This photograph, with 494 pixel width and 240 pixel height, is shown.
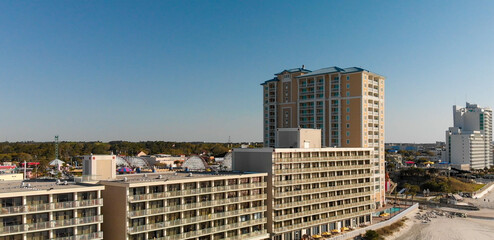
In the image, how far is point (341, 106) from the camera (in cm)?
11431

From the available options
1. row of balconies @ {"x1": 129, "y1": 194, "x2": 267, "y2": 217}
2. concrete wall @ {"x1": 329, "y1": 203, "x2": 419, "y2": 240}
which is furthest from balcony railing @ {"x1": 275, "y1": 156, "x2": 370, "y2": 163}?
concrete wall @ {"x1": 329, "y1": 203, "x2": 419, "y2": 240}

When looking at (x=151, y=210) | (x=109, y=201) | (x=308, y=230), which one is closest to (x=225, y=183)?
(x=151, y=210)

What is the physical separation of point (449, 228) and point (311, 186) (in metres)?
46.6

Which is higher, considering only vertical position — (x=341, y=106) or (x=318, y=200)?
(x=341, y=106)

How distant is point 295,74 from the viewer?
126750 millimetres

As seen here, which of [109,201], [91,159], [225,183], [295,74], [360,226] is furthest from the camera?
[295,74]

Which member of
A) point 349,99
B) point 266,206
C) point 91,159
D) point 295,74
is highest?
point 295,74

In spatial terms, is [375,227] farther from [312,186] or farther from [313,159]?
[313,159]

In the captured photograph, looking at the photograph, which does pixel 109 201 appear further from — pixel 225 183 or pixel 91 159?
pixel 225 183

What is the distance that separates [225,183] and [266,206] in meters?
11.3

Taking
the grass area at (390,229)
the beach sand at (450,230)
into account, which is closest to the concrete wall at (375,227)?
the grass area at (390,229)

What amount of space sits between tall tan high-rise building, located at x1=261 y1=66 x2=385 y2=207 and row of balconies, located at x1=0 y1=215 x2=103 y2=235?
77.8 metres

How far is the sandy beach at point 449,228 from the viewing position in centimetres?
9350

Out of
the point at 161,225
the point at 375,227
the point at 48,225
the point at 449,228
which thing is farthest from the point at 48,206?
the point at 449,228
